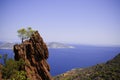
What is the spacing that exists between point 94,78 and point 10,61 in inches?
2198

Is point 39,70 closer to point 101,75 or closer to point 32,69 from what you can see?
point 32,69

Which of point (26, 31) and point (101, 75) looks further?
point (101, 75)

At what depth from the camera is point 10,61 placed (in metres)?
30.7

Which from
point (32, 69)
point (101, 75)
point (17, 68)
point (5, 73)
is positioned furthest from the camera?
point (101, 75)

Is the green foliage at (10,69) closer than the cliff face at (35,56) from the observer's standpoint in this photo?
Yes

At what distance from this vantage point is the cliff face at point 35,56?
33.7 meters

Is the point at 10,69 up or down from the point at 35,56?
down

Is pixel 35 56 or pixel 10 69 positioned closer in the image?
pixel 10 69

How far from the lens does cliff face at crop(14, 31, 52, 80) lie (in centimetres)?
3372

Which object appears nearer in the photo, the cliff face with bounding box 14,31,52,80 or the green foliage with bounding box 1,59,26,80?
the green foliage with bounding box 1,59,26,80

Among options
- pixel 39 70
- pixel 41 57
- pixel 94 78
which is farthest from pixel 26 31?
pixel 94 78

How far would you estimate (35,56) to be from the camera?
1398 inches

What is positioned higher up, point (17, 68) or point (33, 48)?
point (33, 48)

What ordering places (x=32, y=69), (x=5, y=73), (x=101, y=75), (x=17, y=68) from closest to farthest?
1. (x=5, y=73)
2. (x=17, y=68)
3. (x=32, y=69)
4. (x=101, y=75)
